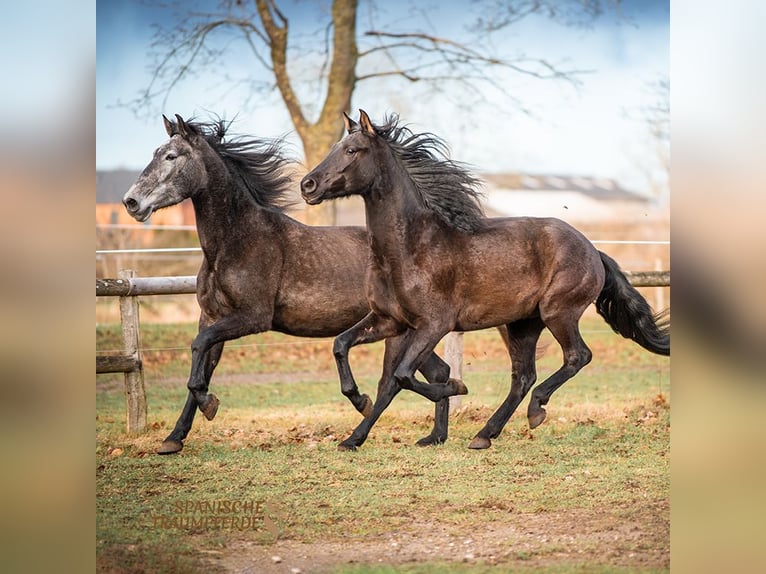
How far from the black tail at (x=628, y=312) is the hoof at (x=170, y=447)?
3066 millimetres

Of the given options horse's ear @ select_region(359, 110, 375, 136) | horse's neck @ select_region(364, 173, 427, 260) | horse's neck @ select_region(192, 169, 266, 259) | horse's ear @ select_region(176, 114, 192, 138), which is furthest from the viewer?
horse's neck @ select_region(192, 169, 266, 259)

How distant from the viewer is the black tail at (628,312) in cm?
661

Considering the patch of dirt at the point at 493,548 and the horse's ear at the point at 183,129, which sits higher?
the horse's ear at the point at 183,129

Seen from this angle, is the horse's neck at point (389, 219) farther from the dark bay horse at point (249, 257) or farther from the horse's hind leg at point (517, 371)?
the horse's hind leg at point (517, 371)

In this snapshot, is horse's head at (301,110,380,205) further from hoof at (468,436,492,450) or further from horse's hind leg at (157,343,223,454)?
hoof at (468,436,492,450)

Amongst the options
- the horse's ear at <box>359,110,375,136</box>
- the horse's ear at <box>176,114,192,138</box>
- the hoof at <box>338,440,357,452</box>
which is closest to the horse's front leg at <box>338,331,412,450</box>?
the hoof at <box>338,440,357,452</box>

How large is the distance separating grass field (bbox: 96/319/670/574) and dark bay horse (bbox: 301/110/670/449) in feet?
1.59

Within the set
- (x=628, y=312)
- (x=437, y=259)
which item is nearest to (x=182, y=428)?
(x=437, y=259)

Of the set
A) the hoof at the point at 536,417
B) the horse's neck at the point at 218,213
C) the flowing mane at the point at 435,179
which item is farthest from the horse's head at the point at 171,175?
the hoof at the point at 536,417

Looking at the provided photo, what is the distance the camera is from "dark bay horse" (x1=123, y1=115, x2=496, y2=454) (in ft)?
20.0

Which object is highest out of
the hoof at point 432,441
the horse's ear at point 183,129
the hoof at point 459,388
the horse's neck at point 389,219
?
the horse's ear at point 183,129

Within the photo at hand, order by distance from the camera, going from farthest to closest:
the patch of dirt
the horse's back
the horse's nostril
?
the horse's back < the horse's nostril < the patch of dirt

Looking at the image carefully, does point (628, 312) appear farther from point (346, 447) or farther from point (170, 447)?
point (170, 447)
